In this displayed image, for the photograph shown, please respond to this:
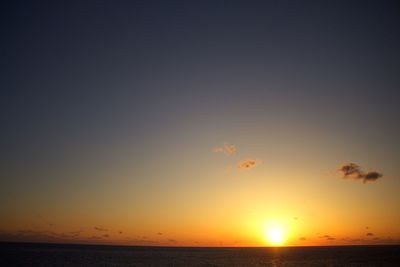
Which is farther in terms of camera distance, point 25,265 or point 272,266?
point 272,266

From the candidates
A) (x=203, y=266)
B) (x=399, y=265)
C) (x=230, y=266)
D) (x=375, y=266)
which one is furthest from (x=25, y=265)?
(x=399, y=265)

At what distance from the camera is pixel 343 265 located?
65.9 metres

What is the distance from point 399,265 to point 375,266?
540cm

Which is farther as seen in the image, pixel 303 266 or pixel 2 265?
pixel 303 266

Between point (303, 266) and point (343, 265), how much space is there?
25.9ft

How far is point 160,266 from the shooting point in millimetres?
64750

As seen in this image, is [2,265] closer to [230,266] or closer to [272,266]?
[230,266]

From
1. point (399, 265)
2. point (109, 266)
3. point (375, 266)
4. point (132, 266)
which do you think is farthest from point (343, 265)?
point (109, 266)

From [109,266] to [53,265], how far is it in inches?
418

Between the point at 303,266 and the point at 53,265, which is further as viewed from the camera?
the point at 303,266

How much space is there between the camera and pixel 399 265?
63938 mm

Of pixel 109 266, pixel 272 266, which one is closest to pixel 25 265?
pixel 109 266

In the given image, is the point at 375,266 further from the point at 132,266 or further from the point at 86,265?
the point at 86,265

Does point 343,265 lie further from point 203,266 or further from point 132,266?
point 132,266
